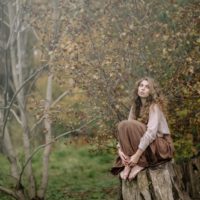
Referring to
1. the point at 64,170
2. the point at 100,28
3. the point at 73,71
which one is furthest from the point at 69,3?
the point at 64,170

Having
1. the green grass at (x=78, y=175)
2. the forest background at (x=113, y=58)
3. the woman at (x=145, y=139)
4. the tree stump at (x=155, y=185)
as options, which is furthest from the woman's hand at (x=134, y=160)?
the green grass at (x=78, y=175)

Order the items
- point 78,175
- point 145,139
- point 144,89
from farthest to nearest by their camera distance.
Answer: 1. point 78,175
2. point 144,89
3. point 145,139

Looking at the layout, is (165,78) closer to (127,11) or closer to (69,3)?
(127,11)

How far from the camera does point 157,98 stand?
24.1ft

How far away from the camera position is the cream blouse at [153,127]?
6941 millimetres

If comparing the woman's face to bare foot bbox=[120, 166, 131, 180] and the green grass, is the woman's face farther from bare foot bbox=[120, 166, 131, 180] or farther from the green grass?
the green grass

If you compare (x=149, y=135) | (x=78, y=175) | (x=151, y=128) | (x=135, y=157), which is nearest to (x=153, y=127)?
(x=151, y=128)

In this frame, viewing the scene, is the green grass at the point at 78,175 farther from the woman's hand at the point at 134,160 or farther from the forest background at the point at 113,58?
the woman's hand at the point at 134,160

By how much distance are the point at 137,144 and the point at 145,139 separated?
7.4 inches

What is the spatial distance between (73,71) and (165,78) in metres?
1.71

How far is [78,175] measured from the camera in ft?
48.0

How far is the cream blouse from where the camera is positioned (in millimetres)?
6941

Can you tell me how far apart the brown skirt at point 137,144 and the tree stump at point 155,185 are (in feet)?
0.48

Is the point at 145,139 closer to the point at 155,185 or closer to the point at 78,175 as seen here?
the point at 155,185
